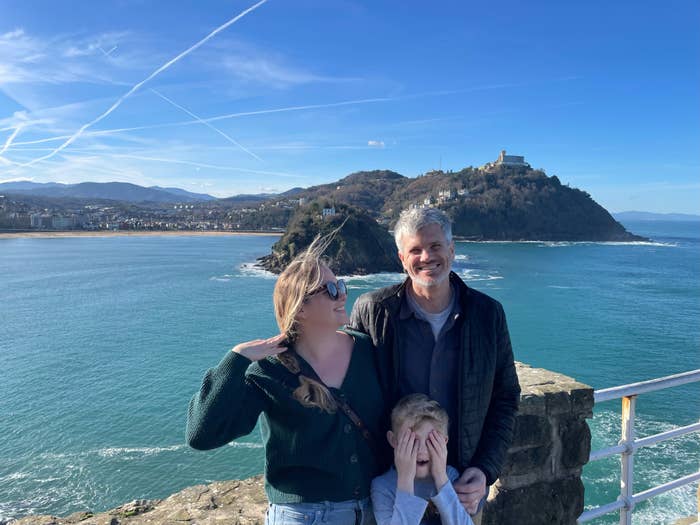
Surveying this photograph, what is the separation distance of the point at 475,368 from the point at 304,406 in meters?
0.66

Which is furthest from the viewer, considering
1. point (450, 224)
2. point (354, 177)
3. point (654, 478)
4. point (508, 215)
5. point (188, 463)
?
point (354, 177)

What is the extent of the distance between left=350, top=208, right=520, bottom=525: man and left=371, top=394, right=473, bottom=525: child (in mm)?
143

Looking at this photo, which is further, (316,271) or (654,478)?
(654,478)

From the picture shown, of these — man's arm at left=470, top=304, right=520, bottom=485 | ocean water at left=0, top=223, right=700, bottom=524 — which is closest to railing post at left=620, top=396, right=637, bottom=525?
man's arm at left=470, top=304, right=520, bottom=485

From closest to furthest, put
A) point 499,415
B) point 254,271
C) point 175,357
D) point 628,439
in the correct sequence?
point 499,415, point 628,439, point 175,357, point 254,271

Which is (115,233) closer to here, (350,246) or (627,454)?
(350,246)

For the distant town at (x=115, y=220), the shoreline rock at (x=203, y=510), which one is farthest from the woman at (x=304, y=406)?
the distant town at (x=115, y=220)

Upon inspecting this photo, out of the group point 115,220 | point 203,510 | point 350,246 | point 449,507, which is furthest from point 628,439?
point 115,220

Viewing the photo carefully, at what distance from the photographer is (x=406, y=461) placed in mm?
1585

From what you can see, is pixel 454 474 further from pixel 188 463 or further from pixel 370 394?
pixel 188 463

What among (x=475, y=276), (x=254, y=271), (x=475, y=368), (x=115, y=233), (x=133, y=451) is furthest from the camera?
(x=115, y=233)

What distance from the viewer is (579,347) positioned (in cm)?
2639

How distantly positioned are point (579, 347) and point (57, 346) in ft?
93.4

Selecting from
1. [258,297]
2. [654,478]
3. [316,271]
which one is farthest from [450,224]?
[258,297]
